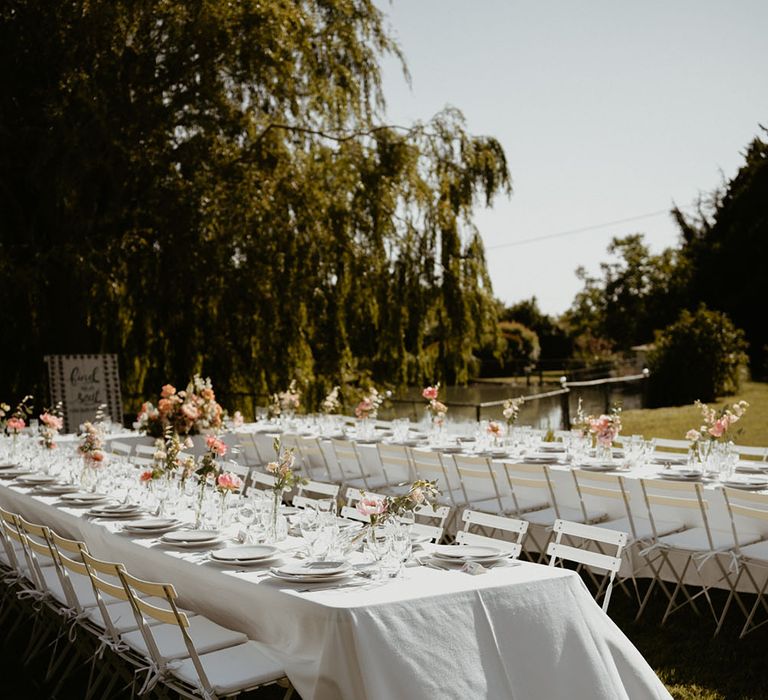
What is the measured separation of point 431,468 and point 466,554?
13.3ft

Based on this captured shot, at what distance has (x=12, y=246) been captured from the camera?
1270 centimetres

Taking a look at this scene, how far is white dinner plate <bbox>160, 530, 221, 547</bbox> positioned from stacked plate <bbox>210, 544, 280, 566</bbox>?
0.19 m

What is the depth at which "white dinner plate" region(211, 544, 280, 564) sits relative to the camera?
429 centimetres

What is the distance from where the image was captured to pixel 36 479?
6.98 meters

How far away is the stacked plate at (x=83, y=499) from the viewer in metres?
6.06

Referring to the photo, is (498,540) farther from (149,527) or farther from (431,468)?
(431,468)

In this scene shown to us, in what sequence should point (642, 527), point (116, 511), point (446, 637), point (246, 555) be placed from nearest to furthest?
point (446, 637) → point (246, 555) → point (116, 511) → point (642, 527)

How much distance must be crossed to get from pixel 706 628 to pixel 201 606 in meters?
3.16

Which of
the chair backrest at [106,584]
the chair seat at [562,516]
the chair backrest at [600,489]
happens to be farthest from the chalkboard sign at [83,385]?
the chair backrest at [106,584]

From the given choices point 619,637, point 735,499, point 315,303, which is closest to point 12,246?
point 315,303

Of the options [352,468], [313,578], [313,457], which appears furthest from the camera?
[313,457]

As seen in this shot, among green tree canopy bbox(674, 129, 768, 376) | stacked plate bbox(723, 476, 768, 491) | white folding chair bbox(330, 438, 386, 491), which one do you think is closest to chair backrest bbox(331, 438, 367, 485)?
white folding chair bbox(330, 438, 386, 491)

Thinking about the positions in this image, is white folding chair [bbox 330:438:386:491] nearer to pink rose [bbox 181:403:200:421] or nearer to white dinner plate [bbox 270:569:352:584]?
pink rose [bbox 181:403:200:421]

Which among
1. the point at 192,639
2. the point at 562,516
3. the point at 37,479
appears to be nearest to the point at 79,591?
the point at 192,639
